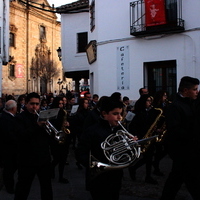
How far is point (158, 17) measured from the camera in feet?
41.0

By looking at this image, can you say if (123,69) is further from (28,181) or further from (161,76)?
(28,181)

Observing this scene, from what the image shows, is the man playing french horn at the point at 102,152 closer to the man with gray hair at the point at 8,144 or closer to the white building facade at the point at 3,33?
the man with gray hair at the point at 8,144

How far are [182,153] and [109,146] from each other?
1.23 meters

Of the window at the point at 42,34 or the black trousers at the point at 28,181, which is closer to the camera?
the black trousers at the point at 28,181

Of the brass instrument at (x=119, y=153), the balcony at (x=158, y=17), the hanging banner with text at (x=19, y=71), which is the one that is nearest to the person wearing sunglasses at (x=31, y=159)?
the brass instrument at (x=119, y=153)

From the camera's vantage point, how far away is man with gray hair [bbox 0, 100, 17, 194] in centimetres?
591

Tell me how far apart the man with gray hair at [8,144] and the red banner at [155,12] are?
802 cm

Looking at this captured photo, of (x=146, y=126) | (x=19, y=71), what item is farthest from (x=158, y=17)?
(x=19, y=71)

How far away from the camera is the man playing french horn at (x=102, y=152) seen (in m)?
3.27

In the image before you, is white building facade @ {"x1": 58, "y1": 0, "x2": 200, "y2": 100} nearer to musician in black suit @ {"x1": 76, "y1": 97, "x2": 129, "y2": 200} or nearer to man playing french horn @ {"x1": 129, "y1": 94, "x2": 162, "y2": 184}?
man playing french horn @ {"x1": 129, "y1": 94, "x2": 162, "y2": 184}

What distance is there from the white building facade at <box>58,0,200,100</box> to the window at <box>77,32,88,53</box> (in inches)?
134

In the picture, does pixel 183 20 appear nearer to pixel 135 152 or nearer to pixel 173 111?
pixel 173 111

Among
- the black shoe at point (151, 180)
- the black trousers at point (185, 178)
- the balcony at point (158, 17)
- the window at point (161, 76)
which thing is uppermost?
the balcony at point (158, 17)

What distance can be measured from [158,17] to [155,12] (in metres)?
0.25
